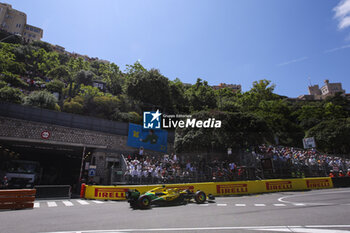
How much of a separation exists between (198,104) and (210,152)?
2064 centimetres

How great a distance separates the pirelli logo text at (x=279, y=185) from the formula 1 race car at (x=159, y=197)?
841 centimetres

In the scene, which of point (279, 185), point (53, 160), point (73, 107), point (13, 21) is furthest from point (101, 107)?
point (13, 21)

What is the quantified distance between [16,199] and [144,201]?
6604mm

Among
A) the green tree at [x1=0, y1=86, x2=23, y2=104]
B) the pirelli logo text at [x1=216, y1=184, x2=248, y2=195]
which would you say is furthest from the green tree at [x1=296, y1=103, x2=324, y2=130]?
the green tree at [x1=0, y1=86, x2=23, y2=104]

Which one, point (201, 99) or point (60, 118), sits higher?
point (201, 99)

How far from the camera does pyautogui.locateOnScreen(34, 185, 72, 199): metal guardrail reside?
14.8m

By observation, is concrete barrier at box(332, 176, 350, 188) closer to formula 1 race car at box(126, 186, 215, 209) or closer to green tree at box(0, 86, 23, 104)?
formula 1 race car at box(126, 186, 215, 209)

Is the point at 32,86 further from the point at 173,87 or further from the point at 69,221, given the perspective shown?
the point at 69,221

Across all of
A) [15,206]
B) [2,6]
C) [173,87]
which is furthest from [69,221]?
[2,6]

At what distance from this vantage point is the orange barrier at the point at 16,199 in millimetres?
10016

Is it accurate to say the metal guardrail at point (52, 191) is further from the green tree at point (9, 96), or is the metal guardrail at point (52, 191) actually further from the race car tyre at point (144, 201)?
the green tree at point (9, 96)

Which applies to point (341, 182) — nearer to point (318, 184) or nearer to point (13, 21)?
point (318, 184)

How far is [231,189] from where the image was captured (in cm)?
1664

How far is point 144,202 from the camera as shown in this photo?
10102 millimetres
